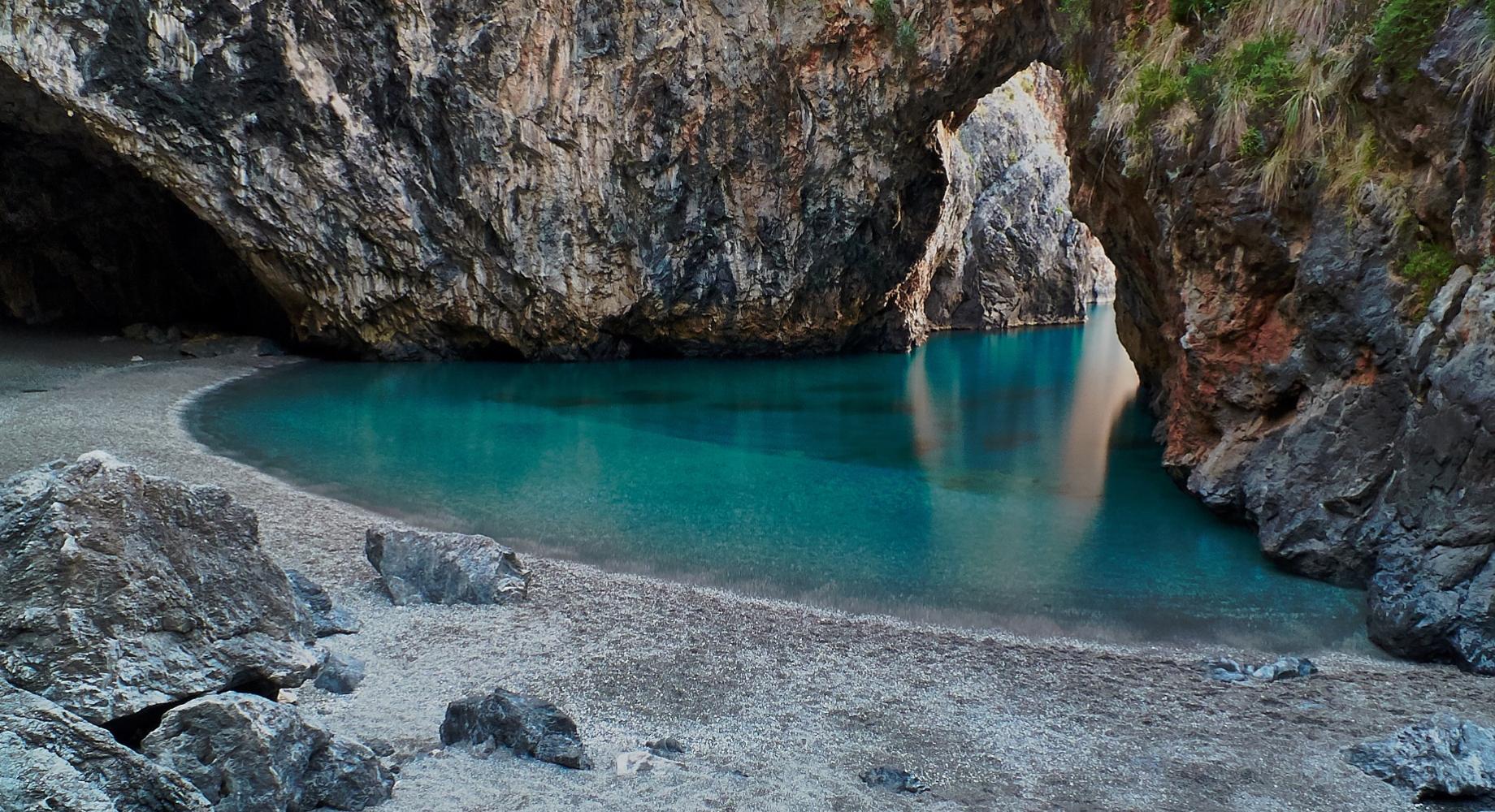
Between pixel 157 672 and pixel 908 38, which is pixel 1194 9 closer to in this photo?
pixel 908 38

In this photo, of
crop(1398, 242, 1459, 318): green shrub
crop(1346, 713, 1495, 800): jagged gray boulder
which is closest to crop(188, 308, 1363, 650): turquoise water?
crop(1346, 713, 1495, 800): jagged gray boulder

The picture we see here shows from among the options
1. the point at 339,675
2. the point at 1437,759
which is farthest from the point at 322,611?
the point at 1437,759

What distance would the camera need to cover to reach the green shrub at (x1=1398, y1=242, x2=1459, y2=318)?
34.3ft

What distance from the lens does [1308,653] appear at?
29.5 ft

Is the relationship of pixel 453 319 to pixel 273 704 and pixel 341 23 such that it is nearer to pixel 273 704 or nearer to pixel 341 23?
pixel 341 23

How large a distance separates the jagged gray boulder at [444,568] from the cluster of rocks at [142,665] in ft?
11.5

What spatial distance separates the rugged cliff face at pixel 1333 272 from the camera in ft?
30.3

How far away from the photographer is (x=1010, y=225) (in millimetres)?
47750

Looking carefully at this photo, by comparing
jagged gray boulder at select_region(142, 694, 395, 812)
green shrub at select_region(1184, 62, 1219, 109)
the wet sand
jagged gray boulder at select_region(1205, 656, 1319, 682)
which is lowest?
jagged gray boulder at select_region(1205, 656, 1319, 682)

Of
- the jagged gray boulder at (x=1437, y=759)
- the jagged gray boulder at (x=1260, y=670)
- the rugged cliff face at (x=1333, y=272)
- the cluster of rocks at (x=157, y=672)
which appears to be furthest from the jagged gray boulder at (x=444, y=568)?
the rugged cliff face at (x=1333, y=272)

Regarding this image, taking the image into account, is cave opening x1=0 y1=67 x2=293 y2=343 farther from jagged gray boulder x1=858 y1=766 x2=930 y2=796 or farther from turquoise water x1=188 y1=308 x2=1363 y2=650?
jagged gray boulder x1=858 y1=766 x2=930 y2=796

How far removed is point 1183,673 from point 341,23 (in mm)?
23980

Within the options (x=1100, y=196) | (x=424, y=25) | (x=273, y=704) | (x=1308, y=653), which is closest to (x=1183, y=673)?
(x=1308, y=653)

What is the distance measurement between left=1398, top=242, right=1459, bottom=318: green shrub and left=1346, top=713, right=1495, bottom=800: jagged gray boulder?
5.48m
